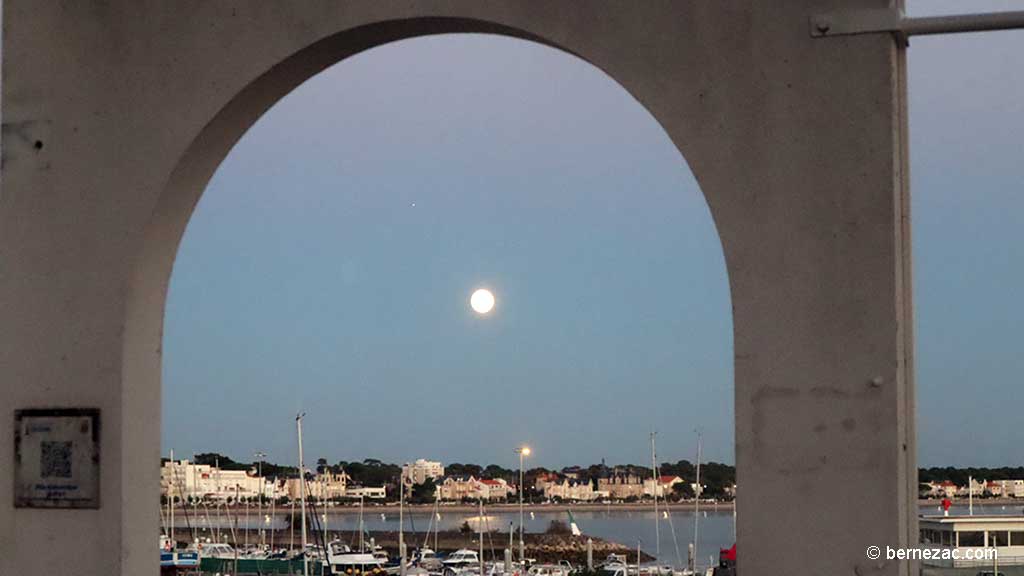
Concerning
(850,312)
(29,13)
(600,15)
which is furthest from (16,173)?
(850,312)

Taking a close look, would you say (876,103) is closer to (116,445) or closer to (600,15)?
(600,15)

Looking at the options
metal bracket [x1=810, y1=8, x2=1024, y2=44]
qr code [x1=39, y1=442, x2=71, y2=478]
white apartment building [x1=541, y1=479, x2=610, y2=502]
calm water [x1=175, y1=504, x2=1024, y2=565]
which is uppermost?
metal bracket [x1=810, y1=8, x2=1024, y2=44]

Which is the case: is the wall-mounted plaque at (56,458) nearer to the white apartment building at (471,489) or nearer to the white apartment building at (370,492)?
the white apartment building at (471,489)

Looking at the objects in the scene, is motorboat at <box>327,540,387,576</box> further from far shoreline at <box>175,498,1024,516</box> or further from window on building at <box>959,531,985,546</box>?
far shoreline at <box>175,498,1024,516</box>

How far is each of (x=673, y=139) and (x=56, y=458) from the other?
1.96m

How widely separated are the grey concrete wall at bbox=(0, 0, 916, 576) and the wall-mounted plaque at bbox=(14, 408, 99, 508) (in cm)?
4

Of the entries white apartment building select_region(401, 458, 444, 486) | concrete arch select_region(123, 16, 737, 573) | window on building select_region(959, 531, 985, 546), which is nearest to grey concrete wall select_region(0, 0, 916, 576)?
concrete arch select_region(123, 16, 737, 573)

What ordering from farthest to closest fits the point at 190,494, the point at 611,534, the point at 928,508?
the point at 611,534, the point at 190,494, the point at 928,508

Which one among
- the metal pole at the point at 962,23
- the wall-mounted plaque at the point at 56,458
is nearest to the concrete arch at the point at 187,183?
the wall-mounted plaque at the point at 56,458

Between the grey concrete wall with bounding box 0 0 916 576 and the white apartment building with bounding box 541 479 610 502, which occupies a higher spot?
the grey concrete wall with bounding box 0 0 916 576

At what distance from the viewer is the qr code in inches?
155

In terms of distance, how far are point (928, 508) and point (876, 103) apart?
7010cm

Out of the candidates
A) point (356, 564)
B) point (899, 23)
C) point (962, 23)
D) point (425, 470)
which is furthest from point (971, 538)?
point (425, 470)

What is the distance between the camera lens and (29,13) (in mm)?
4082
